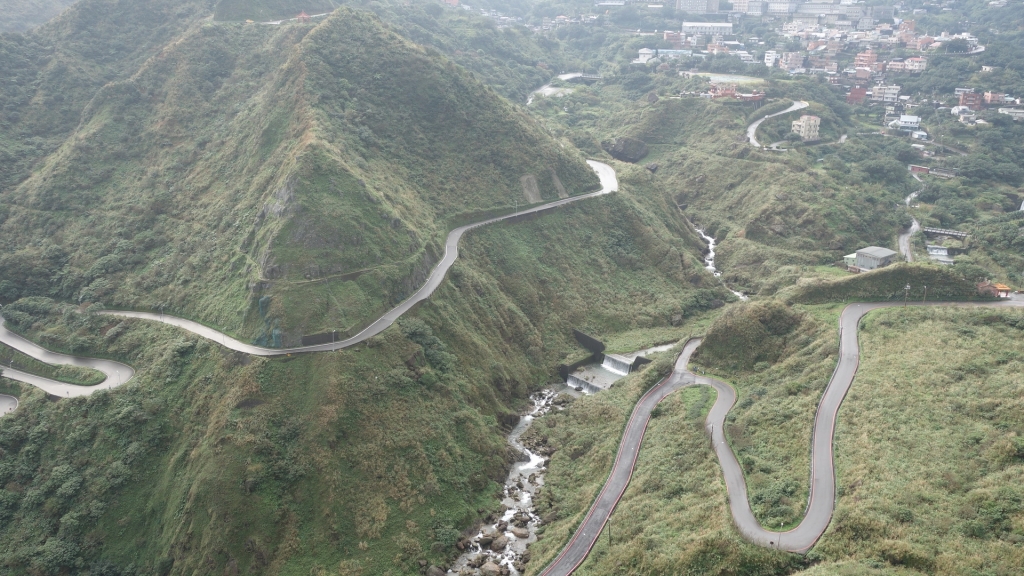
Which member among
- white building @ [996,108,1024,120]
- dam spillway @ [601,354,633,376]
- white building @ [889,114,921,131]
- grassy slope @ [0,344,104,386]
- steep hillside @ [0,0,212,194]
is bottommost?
dam spillway @ [601,354,633,376]

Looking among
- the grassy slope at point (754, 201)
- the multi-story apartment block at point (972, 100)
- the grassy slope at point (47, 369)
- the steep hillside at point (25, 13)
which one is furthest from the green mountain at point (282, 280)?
the multi-story apartment block at point (972, 100)

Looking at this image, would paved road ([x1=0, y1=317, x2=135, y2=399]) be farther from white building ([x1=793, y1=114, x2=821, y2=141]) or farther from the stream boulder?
white building ([x1=793, y1=114, x2=821, y2=141])

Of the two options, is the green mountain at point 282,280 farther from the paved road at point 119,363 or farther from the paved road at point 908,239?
the paved road at point 908,239

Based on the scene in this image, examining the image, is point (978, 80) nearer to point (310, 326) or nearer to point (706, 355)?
point (706, 355)

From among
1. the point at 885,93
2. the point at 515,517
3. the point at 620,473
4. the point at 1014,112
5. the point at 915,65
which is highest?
the point at 915,65

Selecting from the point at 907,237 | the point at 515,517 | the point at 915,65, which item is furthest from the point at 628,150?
the point at 915,65

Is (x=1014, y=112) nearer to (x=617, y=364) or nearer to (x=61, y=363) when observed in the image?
(x=617, y=364)

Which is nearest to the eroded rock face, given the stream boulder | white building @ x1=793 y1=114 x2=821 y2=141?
white building @ x1=793 y1=114 x2=821 y2=141
